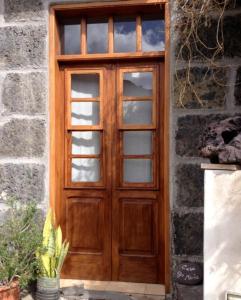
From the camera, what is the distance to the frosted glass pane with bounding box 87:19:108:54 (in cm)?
379

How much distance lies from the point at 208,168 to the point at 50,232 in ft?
5.34

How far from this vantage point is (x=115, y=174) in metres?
3.76

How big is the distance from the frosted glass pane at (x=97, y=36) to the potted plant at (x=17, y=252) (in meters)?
1.64

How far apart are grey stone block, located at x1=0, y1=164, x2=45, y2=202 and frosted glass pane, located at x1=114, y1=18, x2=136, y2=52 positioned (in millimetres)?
1399

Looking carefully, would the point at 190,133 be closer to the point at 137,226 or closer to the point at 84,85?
the point at 137,226

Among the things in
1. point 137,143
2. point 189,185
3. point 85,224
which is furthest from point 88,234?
point 189,185

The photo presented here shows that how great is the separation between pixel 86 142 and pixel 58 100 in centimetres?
50

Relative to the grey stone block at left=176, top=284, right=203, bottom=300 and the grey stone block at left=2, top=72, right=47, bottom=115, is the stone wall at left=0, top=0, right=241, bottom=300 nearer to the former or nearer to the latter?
the grey stone block at left=2, top=72, right=47, bottom=115

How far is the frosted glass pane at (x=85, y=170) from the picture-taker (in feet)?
12.7

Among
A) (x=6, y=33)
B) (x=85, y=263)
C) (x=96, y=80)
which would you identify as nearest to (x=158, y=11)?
(x=96, y=80)

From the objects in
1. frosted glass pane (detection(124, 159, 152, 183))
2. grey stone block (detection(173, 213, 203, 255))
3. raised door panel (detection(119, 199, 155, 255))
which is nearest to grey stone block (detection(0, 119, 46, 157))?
frosted glass pane (detection(124, 159, 152, 183))

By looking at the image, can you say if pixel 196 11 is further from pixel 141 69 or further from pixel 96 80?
pixel 96 80

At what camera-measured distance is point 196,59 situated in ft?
11.2

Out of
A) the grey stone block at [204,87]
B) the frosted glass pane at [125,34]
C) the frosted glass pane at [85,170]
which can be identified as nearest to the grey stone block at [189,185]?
the grey stone block at [204,87]
